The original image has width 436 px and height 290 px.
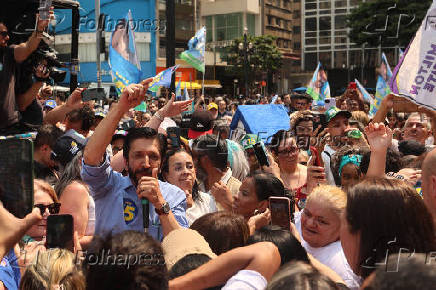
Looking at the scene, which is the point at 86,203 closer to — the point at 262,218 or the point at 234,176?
the point at 262,218

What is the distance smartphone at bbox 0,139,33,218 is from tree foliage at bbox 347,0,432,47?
34487 mm

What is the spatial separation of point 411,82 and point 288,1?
260ft

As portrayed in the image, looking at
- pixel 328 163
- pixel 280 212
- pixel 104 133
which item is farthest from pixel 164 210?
pixel 328 163

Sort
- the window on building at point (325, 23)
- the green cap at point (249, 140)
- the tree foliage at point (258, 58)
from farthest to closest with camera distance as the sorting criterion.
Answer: the window on building at point (325, 23), the tree foliage at point (258, 58), the green cap at point (249, 140)

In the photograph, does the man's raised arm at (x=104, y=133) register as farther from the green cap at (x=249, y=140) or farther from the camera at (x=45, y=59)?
the green cap at (x=249, y=140)

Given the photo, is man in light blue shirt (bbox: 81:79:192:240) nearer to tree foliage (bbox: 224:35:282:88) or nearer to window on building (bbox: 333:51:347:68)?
tree foliage (bbox: 224:35:282:88)

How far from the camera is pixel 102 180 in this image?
316 cm

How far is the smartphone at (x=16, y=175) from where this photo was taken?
1.76m

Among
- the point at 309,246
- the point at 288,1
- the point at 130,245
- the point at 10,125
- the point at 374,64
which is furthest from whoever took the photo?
the point at 288,1

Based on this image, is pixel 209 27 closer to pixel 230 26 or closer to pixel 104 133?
pixel 230 26

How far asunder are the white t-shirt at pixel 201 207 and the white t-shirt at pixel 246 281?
2046mm

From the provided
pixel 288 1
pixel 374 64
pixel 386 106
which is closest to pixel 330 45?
pixel 374 64

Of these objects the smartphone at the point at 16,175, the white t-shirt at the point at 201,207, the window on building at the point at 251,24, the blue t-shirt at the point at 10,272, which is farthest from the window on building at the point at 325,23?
the smartphone at the point at 16,175

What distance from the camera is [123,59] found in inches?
276
